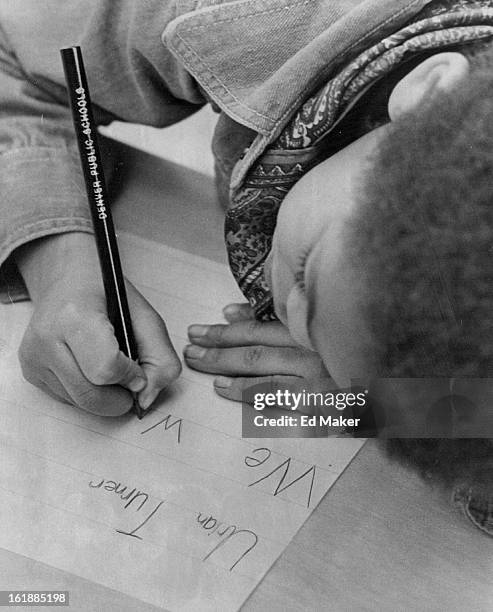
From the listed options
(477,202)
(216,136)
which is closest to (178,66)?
(216,136)

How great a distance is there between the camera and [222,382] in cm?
28

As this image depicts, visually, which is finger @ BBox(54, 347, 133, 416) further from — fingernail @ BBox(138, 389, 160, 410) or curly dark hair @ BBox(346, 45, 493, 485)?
curly dark hair @ BBox(346, 45, 493, 485)

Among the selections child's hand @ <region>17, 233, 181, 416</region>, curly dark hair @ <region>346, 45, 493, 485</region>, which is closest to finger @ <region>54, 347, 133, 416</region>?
child's hand @ <region>17, 233, 181, 416</region>

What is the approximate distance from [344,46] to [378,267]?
85mm

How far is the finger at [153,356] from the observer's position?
28cm

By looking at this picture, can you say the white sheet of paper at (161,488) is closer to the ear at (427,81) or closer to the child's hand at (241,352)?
the child's hand at (241,352)

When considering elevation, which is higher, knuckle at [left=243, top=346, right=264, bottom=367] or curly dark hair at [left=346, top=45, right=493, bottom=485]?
curly dark hair at [left=346, top=45, right=493, bottom=485]

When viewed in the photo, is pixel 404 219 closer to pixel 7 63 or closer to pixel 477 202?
pixel 477 202

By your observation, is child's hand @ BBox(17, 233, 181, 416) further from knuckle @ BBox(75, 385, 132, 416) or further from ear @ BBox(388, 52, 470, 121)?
ear @ BBox(388, 52, 470, 121)

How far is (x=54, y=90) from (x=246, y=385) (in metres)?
0.13

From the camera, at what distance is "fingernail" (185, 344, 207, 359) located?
0.29 metres

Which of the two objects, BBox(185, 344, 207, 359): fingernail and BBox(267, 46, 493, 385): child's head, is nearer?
BBox(267, 46, 493, 385): child's head

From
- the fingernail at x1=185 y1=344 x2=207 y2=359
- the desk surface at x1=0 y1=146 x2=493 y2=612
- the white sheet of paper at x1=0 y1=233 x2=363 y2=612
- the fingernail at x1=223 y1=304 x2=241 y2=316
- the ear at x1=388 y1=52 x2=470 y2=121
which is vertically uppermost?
the ear at x1=388 y1=52 x2=470 y2=121

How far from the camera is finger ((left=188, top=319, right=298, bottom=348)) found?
0.29m
